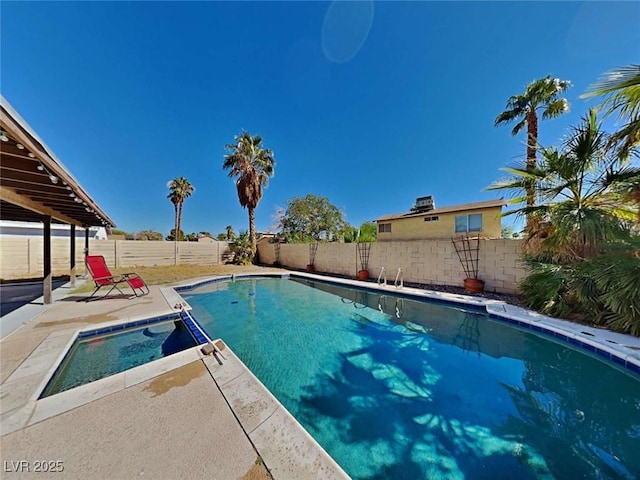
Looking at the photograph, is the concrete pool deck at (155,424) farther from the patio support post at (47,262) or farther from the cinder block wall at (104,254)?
the cinder block wall at (104,254)

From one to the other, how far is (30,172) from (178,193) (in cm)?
2371

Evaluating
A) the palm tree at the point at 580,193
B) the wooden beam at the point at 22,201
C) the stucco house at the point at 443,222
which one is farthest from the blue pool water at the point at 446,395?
the stucco house at the point at 443,222

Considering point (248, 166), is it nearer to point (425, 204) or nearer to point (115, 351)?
point (425, 204)

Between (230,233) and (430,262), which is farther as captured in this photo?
(230,233)

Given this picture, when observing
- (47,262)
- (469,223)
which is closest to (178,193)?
(47,262)

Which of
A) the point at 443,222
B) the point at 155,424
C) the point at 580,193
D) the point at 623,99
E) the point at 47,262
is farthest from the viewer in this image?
the point at 443,222

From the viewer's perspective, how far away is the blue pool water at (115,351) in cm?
318

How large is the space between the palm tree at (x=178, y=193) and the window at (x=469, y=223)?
25.3 meters

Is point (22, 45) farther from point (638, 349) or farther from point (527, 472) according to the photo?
point (638, 349)

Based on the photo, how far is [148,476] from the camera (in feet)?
5.29

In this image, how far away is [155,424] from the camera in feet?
6.81

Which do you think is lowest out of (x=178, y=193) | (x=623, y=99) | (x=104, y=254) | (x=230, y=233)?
(x=104, y=254)

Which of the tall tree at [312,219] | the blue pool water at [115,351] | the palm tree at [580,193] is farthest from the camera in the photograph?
the tall tree at [312,219]

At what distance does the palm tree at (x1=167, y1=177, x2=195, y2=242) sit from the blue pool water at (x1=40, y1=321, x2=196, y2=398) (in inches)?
868
